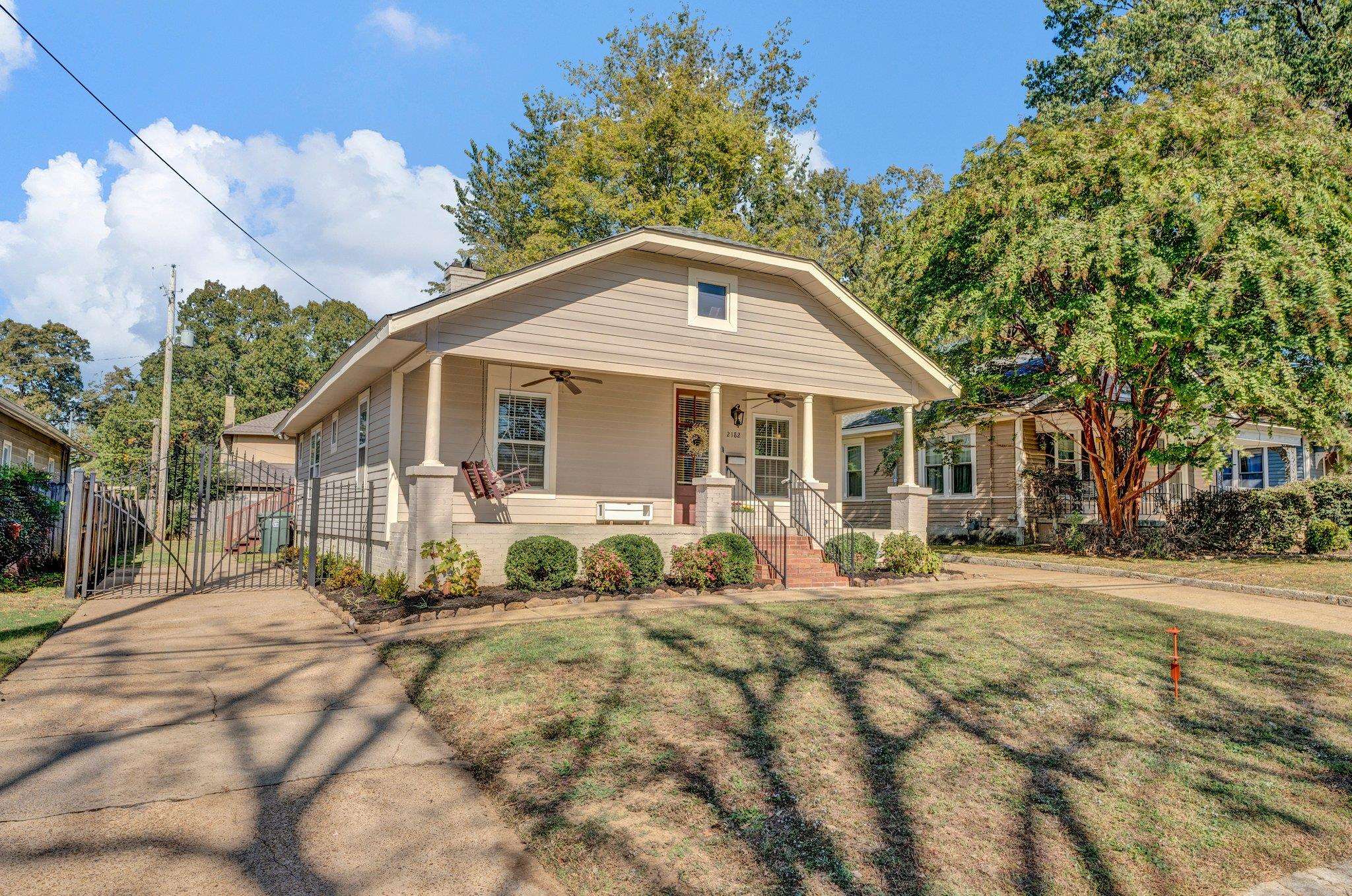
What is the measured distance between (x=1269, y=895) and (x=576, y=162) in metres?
27.8

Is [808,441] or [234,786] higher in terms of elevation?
[808,441]

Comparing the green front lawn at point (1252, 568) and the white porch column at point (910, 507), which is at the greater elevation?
the white porch column at point (910, 507)

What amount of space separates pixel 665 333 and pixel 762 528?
360cm

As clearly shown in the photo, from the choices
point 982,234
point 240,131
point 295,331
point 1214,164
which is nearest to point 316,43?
point 240,131

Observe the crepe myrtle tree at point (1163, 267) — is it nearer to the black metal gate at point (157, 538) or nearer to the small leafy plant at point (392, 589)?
the small leafy plant at point (392, 589)

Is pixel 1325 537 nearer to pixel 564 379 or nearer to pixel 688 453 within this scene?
pixel 688 453

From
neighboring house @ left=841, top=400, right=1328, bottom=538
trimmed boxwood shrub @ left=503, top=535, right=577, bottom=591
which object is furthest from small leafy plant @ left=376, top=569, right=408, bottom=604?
neighboring house @ left=841, top=400, right=1328, bottom=538

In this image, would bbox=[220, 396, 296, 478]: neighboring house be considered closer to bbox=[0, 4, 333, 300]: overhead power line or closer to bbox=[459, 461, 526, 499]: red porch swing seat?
bbox=[0, 4, 333, 300]: overhead power line

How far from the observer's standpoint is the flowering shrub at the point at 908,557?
12.6 meters

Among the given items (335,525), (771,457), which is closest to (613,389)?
(771,457)

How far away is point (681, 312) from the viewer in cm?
1222

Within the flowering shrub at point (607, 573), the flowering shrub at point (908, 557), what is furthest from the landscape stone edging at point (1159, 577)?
the flowering shrub at point (607, 573)

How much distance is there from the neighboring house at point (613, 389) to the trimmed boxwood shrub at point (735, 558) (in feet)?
2.27

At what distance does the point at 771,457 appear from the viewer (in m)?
14.8
